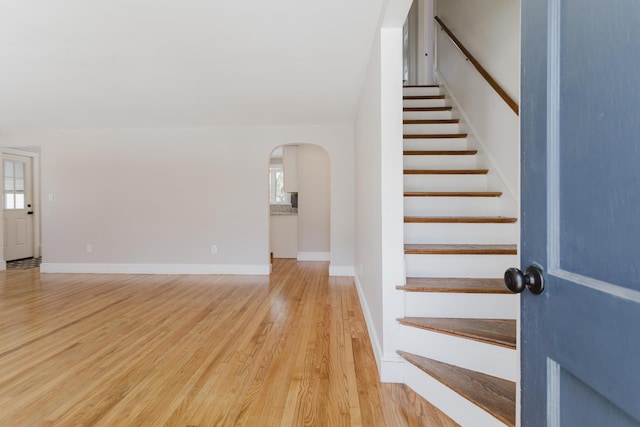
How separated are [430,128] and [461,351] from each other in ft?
7.45

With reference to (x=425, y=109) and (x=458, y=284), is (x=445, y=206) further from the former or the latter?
(x=425, y=109)

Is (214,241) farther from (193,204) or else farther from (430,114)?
(430,114)

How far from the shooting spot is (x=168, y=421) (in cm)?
157

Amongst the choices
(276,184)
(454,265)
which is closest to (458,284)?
(454,265)

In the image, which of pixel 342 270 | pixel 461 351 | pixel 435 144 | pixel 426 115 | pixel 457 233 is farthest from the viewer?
pixel 342 270

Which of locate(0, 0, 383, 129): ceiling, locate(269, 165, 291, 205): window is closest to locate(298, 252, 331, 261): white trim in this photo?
locate(269, 165, 291, 205): window

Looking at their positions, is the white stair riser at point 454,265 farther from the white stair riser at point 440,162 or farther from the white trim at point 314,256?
the white trim at point 314,256

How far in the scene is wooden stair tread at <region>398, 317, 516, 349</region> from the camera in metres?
1.60

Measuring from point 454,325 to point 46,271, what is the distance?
598cm

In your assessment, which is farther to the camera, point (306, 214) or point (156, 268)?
point (306, 214)

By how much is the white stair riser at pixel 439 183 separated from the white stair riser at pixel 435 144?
19.6 inches

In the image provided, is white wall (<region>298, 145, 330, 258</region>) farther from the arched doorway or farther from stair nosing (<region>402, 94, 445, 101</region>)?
stair nosing (<region>402, 94, 445, 101</region>)

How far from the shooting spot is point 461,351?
170 cm

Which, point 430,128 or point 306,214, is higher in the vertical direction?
point 430,128
